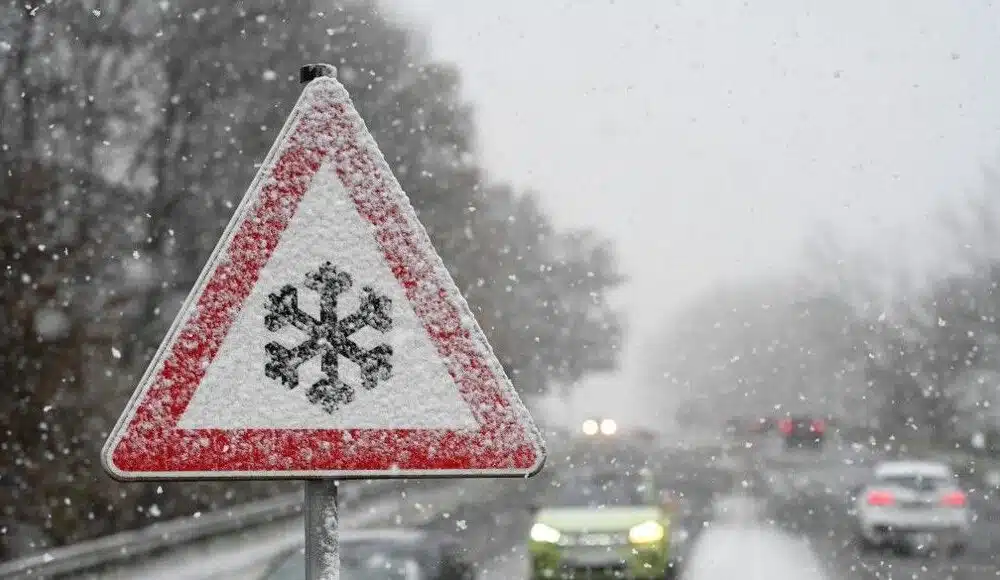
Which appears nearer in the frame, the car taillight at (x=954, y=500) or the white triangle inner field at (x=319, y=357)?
the white triangle inner field at (x=319, y=357)

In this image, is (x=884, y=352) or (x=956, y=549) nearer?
(x=956, y=549)

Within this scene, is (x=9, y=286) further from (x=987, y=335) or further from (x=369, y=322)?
(x=987, y=335)

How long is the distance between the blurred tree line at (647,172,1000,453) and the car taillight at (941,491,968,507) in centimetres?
2742

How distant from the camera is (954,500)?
23.3 m

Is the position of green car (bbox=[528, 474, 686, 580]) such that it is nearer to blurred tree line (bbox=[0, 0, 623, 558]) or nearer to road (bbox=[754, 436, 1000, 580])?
road (bbox=[754, 436, 1000, 580])

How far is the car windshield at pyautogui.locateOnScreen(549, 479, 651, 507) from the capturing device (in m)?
17.0

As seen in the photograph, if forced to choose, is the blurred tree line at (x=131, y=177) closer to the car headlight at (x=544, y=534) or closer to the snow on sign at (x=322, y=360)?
the car headlight at (x=544, y=534)

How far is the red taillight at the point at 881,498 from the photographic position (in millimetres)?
23703

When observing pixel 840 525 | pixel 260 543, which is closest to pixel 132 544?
pixel 260 543

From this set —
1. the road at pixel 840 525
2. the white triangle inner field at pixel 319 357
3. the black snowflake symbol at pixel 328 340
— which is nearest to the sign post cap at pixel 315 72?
the white triangle inner field at pixel 319 357

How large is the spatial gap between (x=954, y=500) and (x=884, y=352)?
53.3 meters

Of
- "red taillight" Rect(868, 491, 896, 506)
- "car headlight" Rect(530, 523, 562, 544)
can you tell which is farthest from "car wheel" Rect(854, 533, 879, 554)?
"car headlight" Rect(530, 523, 562, 544)

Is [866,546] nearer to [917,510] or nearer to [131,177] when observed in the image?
[917,510]

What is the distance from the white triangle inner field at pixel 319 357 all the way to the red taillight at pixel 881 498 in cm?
2184
